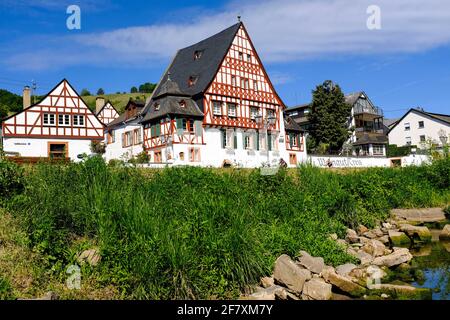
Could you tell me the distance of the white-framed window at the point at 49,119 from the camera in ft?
146

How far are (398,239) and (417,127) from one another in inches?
2275

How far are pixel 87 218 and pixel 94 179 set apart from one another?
2892 millimetres

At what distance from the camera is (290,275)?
12.7 m

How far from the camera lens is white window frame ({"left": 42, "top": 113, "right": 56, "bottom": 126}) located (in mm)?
44406

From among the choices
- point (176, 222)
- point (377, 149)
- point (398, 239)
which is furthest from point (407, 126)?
point (176, 222)

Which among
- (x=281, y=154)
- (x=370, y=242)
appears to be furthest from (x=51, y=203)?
(x=281, y=154)

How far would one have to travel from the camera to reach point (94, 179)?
15781 mm

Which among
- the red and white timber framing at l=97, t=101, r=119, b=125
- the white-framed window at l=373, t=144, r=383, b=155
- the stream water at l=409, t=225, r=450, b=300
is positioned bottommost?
the stream water at l=409, t=225, r=450, b=300

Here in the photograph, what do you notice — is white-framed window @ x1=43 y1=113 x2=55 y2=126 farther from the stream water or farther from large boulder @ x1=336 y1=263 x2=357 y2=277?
large boulder @ x1=336 y1=263 x2=357 y2=277

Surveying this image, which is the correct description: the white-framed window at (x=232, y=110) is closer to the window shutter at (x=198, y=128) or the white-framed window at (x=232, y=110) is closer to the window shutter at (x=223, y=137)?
the window shutter at (x=223, y=137)

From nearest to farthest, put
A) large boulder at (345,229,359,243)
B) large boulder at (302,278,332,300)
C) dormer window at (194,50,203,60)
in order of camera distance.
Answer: large boulder at (302,278,332,300) < large boulder at (345,229,359,243) < dormer window at (194,50,203,60)

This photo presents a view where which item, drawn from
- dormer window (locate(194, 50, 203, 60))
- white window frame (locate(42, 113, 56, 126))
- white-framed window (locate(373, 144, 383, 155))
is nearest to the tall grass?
white window frame (locate(42, 113, 56, 126))

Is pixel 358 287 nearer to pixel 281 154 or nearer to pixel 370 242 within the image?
pixel 370 242

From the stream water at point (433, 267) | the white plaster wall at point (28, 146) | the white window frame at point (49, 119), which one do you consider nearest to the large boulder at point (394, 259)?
the stream water at point (433, 267)
